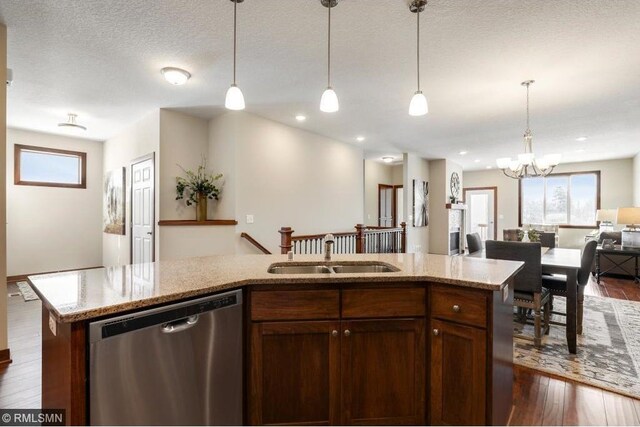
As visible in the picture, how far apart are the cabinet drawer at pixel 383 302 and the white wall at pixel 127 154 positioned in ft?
11.2

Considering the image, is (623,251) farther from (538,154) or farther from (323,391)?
(323,391)

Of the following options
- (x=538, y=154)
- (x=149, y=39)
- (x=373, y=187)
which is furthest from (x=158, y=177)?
(x=538, y=154)

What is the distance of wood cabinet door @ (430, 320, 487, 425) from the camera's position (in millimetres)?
1587

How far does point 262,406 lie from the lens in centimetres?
169

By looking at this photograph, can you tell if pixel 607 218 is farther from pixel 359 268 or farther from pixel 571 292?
pixel 359 268

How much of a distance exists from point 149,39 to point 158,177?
214 centimetres

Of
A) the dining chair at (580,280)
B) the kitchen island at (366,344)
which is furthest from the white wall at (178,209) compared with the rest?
the dining chair at (580,280)

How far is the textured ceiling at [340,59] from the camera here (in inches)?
89.2

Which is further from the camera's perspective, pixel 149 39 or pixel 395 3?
pixel 149 39

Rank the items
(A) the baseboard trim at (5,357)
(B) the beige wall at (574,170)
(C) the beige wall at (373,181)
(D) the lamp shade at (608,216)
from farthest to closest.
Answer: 1. (C) the beige wall at (373,181)
2. (B) the beige wall at (574,170)
3. (D) the lamp shade at (608,216)
4. (A) the baseboard trim at (5,357)

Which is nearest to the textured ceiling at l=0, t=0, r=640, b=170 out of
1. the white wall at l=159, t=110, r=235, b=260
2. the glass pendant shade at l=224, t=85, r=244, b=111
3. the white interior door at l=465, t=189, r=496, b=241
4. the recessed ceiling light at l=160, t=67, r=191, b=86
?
the recessed ceiling light at l=160, t=67, r=191, b=86

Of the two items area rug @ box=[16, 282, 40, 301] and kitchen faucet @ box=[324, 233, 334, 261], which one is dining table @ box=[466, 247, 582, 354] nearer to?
kitchen faucet @ box=[324, 233, 334, 261]

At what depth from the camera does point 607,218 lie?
22.6 feet

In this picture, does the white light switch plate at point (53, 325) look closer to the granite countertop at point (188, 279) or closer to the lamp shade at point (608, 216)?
the granite countertop at point (188, 279)
